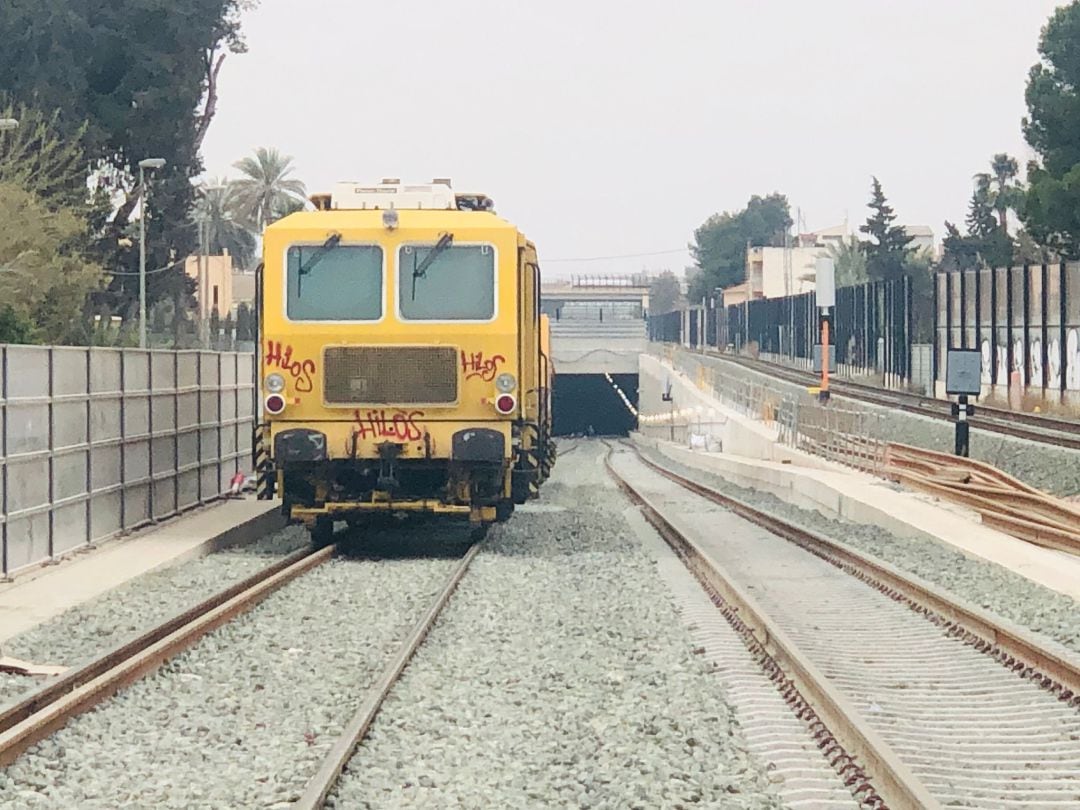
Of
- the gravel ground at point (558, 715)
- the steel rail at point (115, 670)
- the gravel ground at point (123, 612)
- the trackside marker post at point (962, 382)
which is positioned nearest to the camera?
the gravel ground at point (558, 715)

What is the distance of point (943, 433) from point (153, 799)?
27.1 metres

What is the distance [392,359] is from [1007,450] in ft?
49.6

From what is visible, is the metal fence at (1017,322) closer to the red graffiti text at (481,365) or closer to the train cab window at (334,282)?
the red graffiti text at (481,365)

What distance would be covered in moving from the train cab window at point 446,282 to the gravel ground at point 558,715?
3155 millimetres

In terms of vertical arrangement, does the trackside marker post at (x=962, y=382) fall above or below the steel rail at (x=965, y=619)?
above

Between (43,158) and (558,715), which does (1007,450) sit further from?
(43,158)

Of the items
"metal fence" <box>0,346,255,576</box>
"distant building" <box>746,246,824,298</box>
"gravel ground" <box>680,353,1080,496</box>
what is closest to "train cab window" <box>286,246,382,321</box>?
"metal fence" <box>0,346,255,576</box>

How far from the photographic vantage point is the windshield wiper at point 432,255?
1675 cm

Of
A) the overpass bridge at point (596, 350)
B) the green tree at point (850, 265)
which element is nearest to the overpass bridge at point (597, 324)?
the overpass bridge at point (596, 350)

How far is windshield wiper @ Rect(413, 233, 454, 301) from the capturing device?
55.0ft

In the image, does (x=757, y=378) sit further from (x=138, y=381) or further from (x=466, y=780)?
(x=466, y=780)

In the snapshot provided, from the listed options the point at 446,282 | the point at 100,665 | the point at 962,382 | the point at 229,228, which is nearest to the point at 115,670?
the point at 100,665

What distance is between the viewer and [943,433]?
3241cm

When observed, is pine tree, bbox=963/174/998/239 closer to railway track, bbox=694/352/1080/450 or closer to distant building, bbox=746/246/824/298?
distant building, bbox=746/246/824/298
